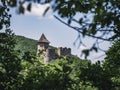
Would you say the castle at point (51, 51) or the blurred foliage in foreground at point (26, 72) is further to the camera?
the castle at point (51, 51)

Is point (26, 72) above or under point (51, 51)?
under

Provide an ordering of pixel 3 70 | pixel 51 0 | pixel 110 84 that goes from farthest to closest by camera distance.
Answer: pixel 110 84, pixel 3 70, pixel 51 0

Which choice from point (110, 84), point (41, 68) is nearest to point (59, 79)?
point (41, 68)

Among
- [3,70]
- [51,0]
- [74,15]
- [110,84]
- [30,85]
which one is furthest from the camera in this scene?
[110,84]

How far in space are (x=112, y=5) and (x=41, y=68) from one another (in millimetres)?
15690

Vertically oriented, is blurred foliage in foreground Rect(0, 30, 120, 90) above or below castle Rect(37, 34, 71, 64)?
below

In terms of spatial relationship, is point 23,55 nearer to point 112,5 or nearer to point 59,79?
Result: point 59,79

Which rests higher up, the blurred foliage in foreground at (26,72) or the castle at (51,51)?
the castle at (51,51)

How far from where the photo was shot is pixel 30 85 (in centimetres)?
2209

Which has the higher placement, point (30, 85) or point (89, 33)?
point (89, 33)

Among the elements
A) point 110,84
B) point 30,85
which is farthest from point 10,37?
point 110,84

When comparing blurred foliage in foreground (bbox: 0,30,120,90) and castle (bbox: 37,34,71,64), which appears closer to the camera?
blurred foliage in foreground (bbox: 0,30,120,90)

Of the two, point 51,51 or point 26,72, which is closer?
point 26,72

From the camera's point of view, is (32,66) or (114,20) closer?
(114,20)
